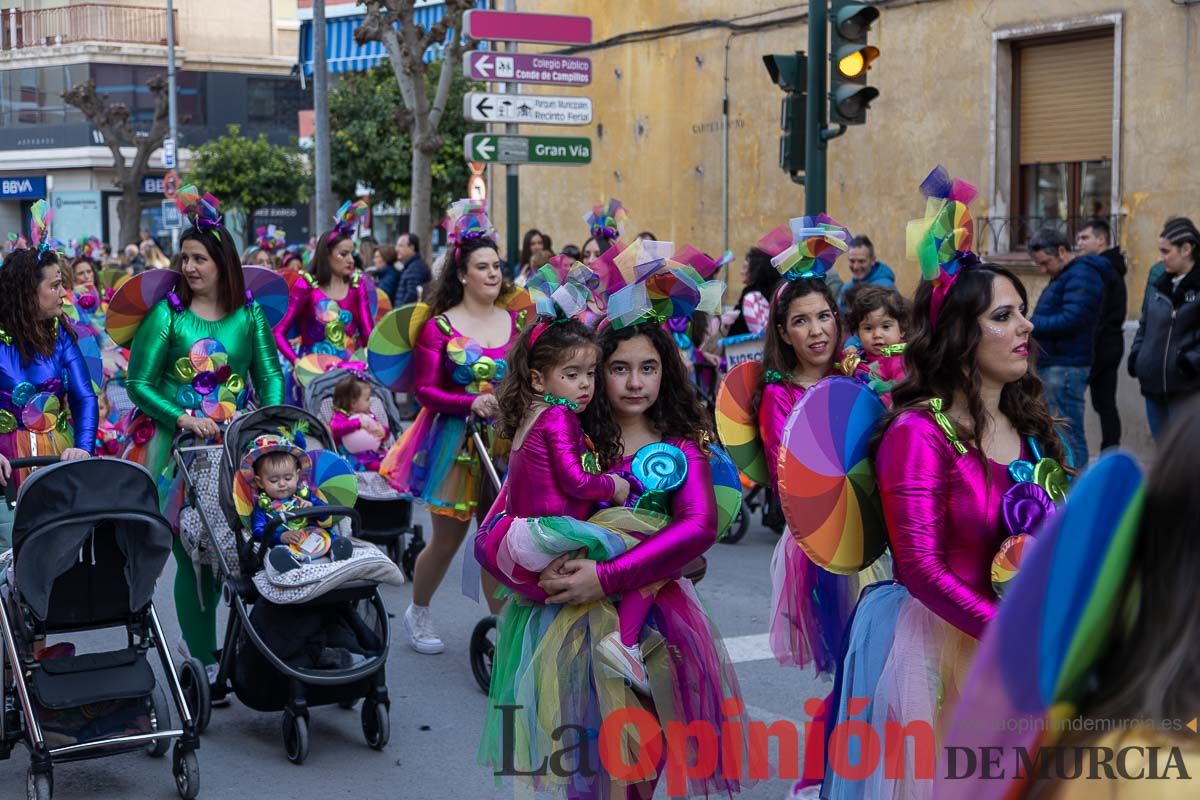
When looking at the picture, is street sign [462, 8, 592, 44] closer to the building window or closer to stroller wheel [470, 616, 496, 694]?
the building window

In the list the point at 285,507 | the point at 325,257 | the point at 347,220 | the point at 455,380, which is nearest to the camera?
the point at 285,507

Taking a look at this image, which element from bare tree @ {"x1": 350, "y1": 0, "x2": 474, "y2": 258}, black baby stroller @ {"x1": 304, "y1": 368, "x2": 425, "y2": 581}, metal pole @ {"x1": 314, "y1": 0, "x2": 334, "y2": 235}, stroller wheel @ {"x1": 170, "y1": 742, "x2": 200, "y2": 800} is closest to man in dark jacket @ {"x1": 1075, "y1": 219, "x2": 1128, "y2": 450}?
black baby stroller @ {"x1": 304, "y1": 368, "x2": 425, "y2": 581}

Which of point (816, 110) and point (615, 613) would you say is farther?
point (816, 110)

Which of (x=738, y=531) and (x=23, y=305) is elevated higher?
(x=23, y=305)

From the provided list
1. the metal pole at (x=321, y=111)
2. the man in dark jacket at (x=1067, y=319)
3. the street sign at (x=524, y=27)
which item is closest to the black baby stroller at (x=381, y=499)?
the man in dark jacket at (x=1067, y=319)

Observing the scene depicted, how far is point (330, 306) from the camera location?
1010 cm

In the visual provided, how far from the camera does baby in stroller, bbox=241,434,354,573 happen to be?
5.48 meters

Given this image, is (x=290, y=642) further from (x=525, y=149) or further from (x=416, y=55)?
(x=416, y=55)

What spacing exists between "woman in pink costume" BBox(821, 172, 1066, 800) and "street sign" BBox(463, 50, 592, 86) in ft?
34.7

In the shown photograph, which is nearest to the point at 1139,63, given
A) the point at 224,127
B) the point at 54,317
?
the point at 54,317

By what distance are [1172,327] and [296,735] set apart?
6.35 m

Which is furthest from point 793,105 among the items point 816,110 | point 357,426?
point 357,426

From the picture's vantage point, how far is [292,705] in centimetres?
544

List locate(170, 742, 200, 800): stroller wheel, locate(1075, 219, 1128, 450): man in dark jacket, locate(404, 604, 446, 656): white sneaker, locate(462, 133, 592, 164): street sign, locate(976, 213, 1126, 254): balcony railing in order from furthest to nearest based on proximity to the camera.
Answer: locate(462, 133, 592, 164): street sign
locate(976, 213, 1126, 254): balcony railing
locate(1075, 219, 1128, 450): man in dark jacket
locate(404, 604, 446, 656): white sneaker
locate(170, 742, 200, 800): stroller wheel
